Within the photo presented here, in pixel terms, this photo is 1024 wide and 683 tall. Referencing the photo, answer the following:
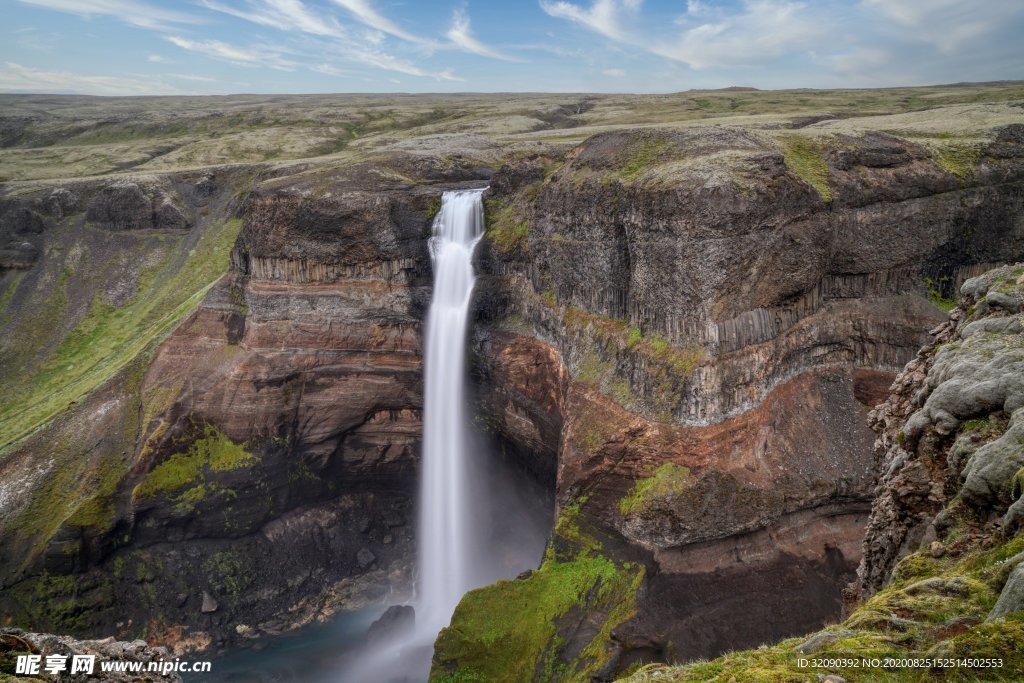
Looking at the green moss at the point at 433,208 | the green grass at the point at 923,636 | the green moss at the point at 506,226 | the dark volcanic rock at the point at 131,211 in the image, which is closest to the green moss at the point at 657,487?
the green grass at the point at 923,636

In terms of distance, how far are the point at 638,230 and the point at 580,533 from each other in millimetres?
12679

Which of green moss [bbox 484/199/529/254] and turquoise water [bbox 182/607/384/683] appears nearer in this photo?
turquoise water [bbox 182/607/384/683]

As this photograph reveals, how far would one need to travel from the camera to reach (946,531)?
10.8 meters

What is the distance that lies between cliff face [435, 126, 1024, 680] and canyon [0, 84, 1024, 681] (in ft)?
0.37

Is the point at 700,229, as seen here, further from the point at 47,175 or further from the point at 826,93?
the point at 826,93

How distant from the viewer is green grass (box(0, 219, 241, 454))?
135 feet

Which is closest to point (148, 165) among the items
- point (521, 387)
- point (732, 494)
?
point (521, 387)

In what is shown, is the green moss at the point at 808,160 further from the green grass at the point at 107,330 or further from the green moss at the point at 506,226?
the green grass at the point at 107,330

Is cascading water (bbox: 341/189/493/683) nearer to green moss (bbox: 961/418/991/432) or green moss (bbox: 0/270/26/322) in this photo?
green moss (bbox: 961/418/991/432)

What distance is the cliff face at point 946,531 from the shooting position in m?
7.68

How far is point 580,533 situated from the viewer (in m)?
25.6

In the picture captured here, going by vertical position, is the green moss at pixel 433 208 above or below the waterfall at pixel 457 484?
above

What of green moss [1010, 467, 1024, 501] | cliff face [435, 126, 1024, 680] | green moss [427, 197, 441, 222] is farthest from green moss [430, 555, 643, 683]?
green moss [427, 197, 441, 222]

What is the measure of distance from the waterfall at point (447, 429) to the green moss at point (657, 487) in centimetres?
A: 1395
